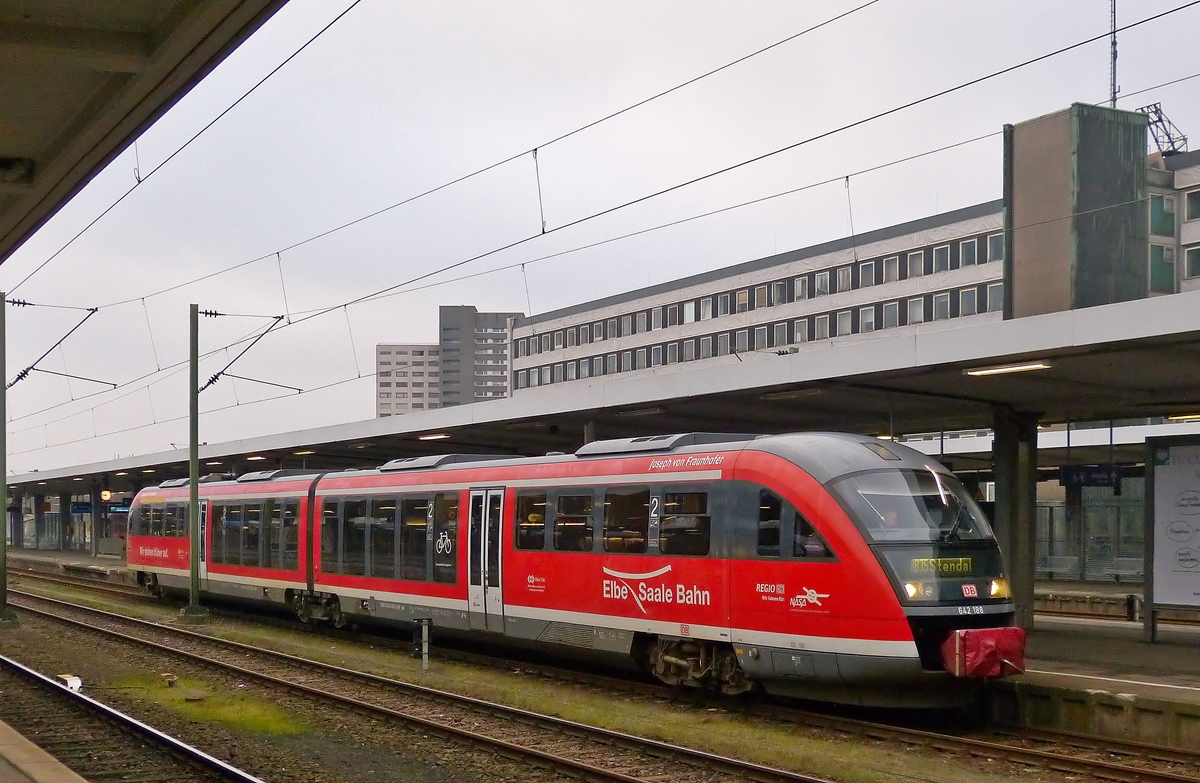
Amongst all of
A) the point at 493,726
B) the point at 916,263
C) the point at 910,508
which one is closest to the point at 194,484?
the point at 493,726

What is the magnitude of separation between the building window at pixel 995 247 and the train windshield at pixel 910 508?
46040mm

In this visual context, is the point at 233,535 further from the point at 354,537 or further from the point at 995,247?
the point at 995,247

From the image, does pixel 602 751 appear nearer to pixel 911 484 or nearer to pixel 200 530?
pixel 911 484

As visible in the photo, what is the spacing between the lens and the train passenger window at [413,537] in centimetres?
1908

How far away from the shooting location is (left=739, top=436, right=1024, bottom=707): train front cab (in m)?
11.9

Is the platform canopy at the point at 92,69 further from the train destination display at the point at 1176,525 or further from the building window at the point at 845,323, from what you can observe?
the building window at the point at 845,323

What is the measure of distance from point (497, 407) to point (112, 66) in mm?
16570

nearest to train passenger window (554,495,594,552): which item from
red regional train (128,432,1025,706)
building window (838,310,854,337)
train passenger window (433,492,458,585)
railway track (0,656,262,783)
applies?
red regional train (128,432,1025,706)

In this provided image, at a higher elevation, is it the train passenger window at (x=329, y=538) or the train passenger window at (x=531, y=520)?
the train passenger window at (x=531, y=520)

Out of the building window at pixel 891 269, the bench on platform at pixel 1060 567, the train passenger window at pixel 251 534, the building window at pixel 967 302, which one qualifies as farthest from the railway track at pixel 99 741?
the building window at pixel 891 269

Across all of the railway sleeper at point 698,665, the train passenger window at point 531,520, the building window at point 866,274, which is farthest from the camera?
the building window at point 866,274

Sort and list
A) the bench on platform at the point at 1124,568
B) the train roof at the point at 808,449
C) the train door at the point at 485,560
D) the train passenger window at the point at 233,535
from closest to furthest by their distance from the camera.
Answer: the train roof at the point at 808,449 → the train door at the point at 485,560 → the train passenger window at the point at 233,535 → the bench on platform at the point at 1124,568

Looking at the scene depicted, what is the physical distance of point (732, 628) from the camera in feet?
44.0

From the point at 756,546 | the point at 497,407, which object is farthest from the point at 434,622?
the point at 756,546
